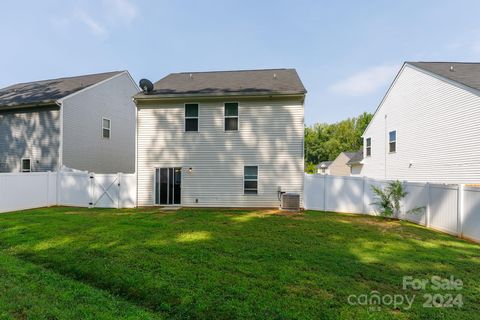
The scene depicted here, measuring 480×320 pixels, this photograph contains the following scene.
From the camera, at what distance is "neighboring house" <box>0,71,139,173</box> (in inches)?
478

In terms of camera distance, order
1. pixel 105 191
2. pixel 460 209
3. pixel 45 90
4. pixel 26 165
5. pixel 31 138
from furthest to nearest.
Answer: pixel 45 90
pixel 26 165
pixel 31 138
pixel 105 191
pixel 460 209

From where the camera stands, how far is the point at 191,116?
11406 mm

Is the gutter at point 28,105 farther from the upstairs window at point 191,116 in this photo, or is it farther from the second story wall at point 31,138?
the upstairs window at point 191,116

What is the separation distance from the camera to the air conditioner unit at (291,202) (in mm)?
10039

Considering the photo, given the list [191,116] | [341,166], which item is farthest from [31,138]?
[341,166]

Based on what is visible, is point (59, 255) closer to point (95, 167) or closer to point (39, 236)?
point (39, 236)

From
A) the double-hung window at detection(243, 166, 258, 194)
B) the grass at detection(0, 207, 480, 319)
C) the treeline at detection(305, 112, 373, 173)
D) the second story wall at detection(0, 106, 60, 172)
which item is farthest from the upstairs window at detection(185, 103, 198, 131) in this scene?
the treeline at detection(305, 112, 373, 173)

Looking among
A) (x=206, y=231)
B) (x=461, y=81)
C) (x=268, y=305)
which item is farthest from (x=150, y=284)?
(x=461, y=81)

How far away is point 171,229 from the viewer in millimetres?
6781

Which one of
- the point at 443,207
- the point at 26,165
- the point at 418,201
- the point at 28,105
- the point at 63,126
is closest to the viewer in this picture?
the point at 443,207

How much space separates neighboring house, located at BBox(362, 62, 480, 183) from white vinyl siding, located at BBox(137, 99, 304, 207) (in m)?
6.86

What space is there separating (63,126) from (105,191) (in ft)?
14.7

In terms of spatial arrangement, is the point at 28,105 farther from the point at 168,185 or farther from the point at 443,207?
the point at 443,207

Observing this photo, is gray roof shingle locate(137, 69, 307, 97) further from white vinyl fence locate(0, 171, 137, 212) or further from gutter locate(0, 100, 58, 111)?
gutter locate(0, 100, 58, 111)
